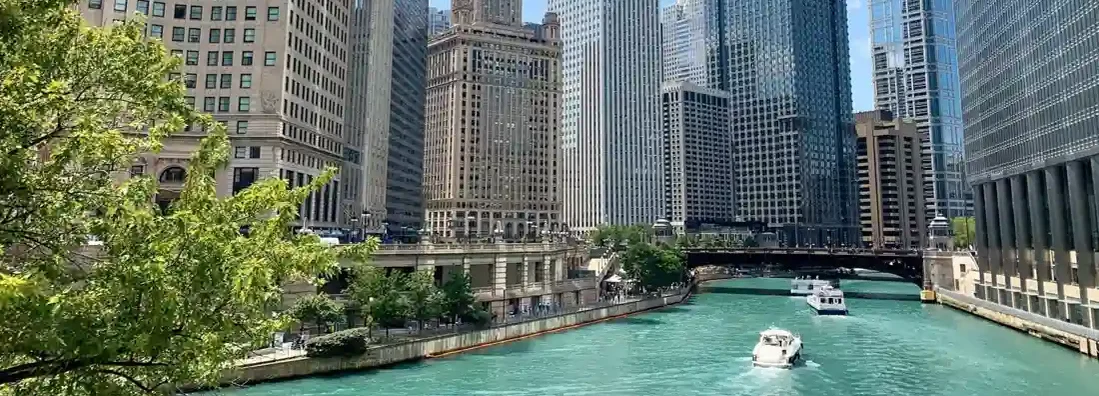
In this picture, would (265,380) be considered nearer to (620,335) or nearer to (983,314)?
(620,335)

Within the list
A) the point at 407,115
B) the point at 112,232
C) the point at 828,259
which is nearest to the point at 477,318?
the point at 112,232

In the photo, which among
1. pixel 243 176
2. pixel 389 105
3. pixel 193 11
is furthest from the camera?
pixel 389 105

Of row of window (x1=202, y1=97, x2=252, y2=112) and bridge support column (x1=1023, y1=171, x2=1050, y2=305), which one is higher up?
row of window (x1=202, y1=97, x2=252, y2=112)

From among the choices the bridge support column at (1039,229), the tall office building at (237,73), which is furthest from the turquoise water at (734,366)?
the tall office building at (237,73)

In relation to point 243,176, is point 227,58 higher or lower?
higher

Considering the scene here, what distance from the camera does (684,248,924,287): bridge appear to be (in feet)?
440

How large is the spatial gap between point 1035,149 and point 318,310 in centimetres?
8363

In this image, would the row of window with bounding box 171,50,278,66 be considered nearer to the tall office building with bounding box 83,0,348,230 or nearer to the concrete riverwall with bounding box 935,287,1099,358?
the tall office building with bounding box 83,0,348,230

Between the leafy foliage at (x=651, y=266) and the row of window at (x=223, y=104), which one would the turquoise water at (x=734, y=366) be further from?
the row of window at (x=223, y=104)

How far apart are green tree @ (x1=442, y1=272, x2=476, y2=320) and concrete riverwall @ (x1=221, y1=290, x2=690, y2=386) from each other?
3.08 metres

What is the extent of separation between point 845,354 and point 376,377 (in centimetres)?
4510

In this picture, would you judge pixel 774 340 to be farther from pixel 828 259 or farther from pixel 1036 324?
pixel 828 259

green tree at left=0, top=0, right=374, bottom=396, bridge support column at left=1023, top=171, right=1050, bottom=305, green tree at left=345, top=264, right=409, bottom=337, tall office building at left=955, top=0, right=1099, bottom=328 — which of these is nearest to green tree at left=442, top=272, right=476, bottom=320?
green tree at left=345, top=264, right=409, bottom=337

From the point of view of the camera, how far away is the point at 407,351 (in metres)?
60.0
